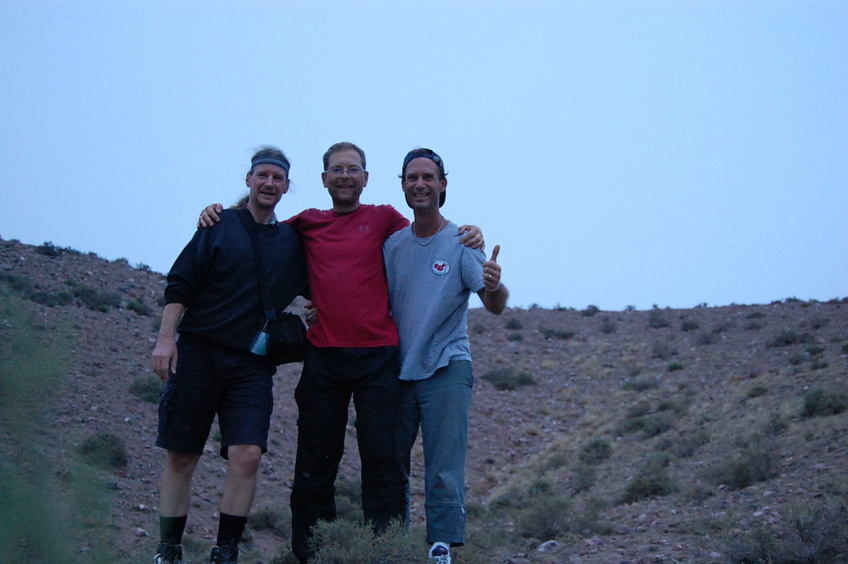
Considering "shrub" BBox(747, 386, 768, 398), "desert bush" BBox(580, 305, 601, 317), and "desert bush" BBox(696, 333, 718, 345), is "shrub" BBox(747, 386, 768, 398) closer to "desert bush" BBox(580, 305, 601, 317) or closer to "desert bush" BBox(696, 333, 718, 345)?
"desert bush" BBox(696, 333, 718, 345)

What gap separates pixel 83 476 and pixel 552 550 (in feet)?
19.7

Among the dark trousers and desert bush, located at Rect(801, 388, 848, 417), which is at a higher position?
desert bush, located at Rect(801, 388, 848, 417)

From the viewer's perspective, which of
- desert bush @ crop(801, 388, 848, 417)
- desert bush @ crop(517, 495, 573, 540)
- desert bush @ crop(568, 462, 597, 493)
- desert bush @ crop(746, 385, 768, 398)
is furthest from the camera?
desert bush @ crop(746, 385, 768, 398)

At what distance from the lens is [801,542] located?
5.13 meters

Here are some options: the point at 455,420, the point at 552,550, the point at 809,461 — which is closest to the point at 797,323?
the point at 809,461

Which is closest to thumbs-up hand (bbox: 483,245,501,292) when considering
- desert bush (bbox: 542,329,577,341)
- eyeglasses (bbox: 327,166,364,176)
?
eyeglasses (bbox: 327,166,364,176)

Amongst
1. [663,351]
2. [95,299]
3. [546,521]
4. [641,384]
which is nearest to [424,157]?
[546,521]

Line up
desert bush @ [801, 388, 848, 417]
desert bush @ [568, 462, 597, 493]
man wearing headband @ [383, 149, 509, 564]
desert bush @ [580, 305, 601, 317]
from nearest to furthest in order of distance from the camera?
man wearing headband @ [383, 149, 509, 564] → desert bush @ [801, 388, 848, 417] → desert bush @ [568, 462, 597, 493] → desert bush @ [580, 305, 601, 317]

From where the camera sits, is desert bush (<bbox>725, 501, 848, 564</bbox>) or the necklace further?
desert bush (<bbox>725, 501, 848, 564</bbox>)

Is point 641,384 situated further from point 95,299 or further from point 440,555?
point 440,555

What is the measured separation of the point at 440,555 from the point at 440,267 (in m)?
1.44

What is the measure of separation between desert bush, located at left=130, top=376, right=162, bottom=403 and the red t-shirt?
23.8ft

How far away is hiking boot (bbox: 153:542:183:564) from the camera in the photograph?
3.65 m

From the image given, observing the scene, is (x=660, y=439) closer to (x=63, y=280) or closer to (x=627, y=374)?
(x=627, y=374)
